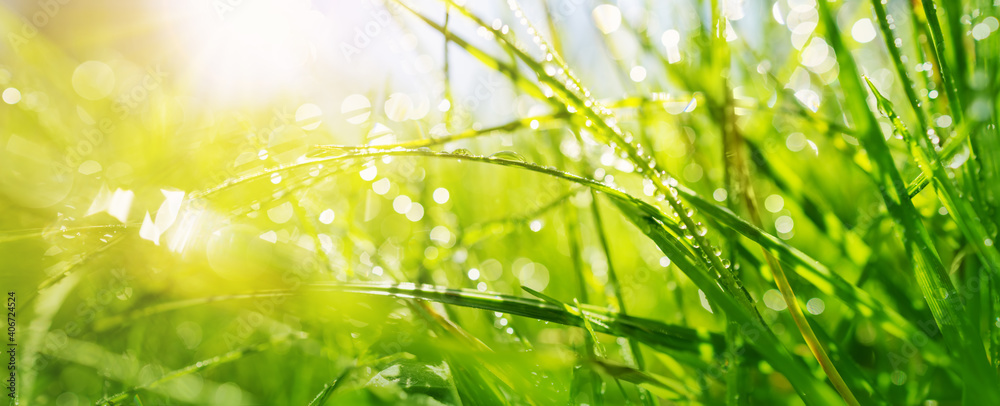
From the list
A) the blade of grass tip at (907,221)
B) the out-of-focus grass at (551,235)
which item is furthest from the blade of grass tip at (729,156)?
the blade of grass tip at (907,221)

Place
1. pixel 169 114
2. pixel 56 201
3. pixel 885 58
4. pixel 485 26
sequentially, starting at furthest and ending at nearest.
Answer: pixel 169 114, pixel 56 201, pixel 885 58, pixel 485 26

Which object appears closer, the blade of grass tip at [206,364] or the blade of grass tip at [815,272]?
the blade of grass tip at [815,272]

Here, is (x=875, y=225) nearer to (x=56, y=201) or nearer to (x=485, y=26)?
(x=485, y=26)

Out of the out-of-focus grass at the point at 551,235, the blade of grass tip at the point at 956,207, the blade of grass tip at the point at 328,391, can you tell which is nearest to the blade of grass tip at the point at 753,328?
the out-of-focus grass at the point at 551,235

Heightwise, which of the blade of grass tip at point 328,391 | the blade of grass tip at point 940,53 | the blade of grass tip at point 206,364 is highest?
the blade of grass tip at point 940,53

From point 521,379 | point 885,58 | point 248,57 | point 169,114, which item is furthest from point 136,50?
point 885,58

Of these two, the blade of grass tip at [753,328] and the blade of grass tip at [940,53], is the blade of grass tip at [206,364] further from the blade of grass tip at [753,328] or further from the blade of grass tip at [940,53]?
the blade of grass tip at [940,53]

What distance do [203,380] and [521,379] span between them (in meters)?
0.60

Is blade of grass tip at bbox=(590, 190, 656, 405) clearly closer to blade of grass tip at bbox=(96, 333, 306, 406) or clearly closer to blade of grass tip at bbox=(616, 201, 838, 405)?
blade of grass tip at bbox=(616, 201, 838, 405)

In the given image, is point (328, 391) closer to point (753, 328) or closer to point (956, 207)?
point (753, 328)

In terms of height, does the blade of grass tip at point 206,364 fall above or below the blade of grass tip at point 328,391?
above

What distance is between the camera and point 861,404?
367mm

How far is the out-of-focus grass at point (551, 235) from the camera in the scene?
0.35 m

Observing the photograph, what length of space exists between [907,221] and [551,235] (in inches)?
24.3
